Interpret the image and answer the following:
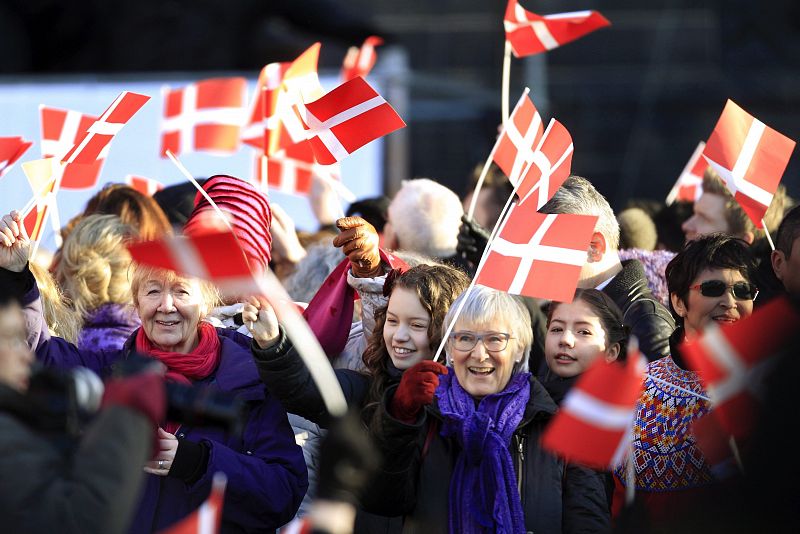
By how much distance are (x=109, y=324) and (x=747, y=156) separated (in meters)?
2.24

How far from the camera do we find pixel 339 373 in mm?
4109

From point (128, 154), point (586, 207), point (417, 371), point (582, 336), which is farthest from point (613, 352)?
point (128, 154)

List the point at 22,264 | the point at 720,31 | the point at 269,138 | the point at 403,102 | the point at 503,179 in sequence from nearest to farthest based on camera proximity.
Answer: the point at 22,264
the point at 269,138
the point at 503,179
the point at 403,102
the point at 720,31

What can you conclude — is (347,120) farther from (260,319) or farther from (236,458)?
(236,458)

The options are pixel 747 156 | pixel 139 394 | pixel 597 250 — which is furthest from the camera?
pixel 747 156

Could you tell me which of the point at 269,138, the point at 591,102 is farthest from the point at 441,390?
the point at 591,102

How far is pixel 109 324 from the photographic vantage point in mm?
4809

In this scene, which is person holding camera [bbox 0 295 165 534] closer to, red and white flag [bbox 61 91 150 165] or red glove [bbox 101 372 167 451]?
red glove [bbox 101 372 167 451]

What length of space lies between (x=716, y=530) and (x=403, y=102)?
7207 millimetres

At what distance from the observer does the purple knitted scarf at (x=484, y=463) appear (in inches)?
146

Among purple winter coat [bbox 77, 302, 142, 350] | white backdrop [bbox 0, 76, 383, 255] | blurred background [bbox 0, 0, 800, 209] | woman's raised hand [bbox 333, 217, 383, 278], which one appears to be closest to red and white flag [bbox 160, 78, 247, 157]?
white backdrop [bbox 0, 76, 383, 255]

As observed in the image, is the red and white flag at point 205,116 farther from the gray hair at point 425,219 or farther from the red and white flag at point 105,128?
the red and white flag at point 105,128

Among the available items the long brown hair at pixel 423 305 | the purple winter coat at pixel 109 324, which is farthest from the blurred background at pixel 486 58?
the long brown hair at pixel 423 305

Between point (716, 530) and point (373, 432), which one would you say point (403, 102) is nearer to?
point (373, 432)
